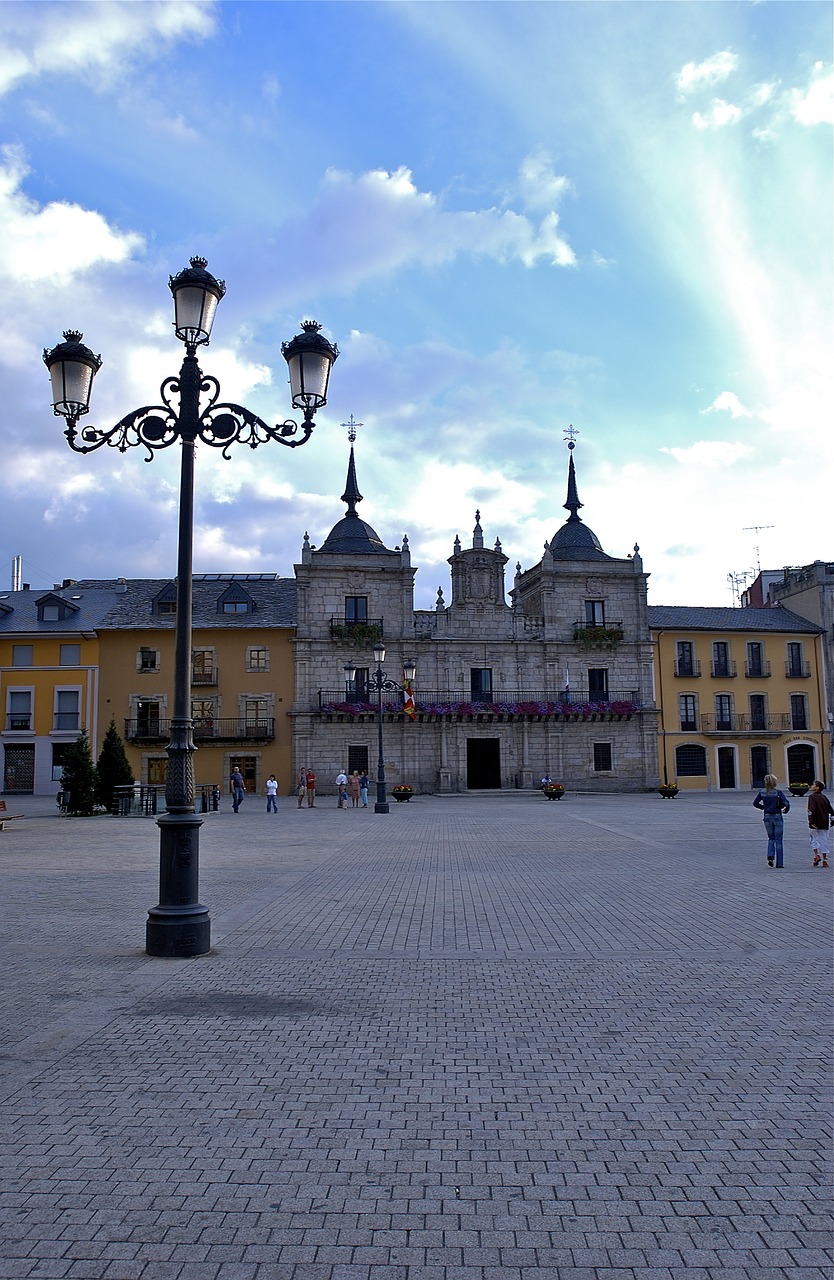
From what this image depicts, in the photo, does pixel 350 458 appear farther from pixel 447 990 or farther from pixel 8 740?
pixel 447 990

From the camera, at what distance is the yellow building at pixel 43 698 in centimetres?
4375

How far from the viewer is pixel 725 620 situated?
50.4 meters

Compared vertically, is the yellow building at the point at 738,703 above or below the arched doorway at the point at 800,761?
above

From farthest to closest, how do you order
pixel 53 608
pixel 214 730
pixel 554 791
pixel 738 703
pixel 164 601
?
pixel 738 703 < pixel 53 608 < pixel 164 601 < pixel 214 730 < pixel 554 791

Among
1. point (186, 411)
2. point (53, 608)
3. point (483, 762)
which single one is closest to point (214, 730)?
point (53, 608)

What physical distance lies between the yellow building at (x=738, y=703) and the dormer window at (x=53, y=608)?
30.7 metres

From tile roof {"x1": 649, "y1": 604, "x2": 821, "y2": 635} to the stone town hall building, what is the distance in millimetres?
2029

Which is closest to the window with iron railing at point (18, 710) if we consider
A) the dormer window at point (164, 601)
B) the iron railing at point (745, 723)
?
the dormer window at point (164, 601)

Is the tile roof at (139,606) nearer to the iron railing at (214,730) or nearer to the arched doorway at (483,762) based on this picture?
the iron railing at (214,730)

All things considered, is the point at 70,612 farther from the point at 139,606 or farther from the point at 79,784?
the point at 79,784

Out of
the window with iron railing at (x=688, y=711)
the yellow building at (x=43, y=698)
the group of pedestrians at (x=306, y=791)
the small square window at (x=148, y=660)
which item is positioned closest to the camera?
the group of pedestrians at (x=306, y=791)

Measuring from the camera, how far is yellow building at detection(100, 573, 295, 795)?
4338 cm

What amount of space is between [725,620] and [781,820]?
124 feet

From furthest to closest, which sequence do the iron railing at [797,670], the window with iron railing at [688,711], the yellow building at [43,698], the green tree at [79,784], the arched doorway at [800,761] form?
the iron railing at [797,670], the arched doorway at [800,761], the window with iron railing at [688,711], the yellow building at [43,698], the green tree at [79,784]
